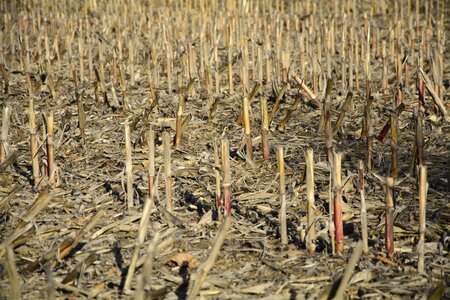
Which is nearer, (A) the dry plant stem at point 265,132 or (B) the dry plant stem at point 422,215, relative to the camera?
(B) the dry plant stem at point 422,215

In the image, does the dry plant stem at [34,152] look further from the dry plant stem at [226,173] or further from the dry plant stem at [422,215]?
the dry plant stem at [422,215]

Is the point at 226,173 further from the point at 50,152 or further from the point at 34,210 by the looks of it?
the point at 50,152

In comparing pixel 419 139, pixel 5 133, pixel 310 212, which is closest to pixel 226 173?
pixel 310 212

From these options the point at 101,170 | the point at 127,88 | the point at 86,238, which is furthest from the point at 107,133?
the point at 86,238

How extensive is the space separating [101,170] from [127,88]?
1611 millimetres

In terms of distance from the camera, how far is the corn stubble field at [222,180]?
242cm

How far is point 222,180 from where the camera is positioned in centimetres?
312

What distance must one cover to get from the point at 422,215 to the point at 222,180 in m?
1.00

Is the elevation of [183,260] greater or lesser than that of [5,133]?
lesser

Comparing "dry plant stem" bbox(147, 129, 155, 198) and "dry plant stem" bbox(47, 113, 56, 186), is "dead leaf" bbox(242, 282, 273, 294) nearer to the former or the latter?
"dry plant stem" bbox(147, 129, 155, 198)

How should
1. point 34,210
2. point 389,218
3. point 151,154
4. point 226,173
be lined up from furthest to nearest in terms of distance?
1. point 151,154
2. point 226,173
3. point 34,210
4. point 389,218

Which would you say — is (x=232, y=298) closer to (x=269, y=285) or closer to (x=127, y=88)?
(x=269, y=285)

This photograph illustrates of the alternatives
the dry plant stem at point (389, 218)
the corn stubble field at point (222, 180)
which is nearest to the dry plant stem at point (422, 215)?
the corn stubble field at point (222, 180)

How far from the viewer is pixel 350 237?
9.02 feet
